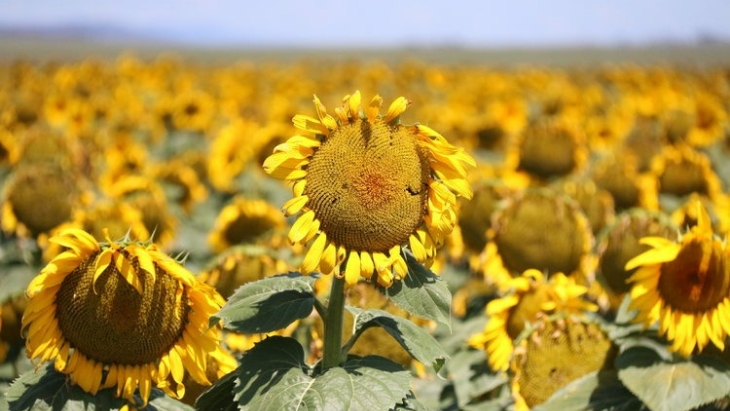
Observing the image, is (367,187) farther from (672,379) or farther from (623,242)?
(623,242)

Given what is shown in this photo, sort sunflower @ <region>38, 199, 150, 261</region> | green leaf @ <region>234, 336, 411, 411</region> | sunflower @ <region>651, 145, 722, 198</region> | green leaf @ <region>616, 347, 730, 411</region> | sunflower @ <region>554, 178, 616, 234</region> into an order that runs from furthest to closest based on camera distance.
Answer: sunflower @ <region>651, 145, 722, 198</region> → sunflower @ <region>554, 178, 616, 234</region> → sunflower @ <region>38, 199, 150, 261</region> → green leaf @ <region>616, 347, 730, 411</region> → green leaf @ <region>234, 336, 411, 411</region>

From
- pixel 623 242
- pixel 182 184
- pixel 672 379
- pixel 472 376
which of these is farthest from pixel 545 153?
pixel 672 379

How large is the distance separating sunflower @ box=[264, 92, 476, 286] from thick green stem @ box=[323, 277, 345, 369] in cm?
12

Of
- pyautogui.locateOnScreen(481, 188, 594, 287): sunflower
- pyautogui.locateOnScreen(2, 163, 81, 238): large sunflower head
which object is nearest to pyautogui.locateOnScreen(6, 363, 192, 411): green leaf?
pyautogui.locateOnScreen(481, 188, 594, 287): sunflower

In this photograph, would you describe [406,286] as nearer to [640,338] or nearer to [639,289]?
[639,289]

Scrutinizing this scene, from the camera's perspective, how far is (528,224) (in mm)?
3844

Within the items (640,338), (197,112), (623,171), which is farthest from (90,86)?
(640,338)

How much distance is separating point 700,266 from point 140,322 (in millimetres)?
1498

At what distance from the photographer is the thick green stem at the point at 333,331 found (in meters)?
1.98

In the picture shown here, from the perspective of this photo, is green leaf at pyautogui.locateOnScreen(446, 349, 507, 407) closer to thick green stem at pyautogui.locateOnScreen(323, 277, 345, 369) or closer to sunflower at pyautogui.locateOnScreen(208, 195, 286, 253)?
thick green stem at pyautogui.locateOnScreen(323, 277, 345, 369)

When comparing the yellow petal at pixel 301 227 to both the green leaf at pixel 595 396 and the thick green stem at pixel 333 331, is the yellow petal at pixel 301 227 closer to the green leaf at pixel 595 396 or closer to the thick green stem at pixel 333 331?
the thick green stem at pixel 333 331

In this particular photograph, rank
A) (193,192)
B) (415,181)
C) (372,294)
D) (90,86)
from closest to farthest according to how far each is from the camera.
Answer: (415,181) → (372,294) → (193,192) → (90,86)

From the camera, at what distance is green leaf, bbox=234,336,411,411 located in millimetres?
1803

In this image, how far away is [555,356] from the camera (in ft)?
9.17
